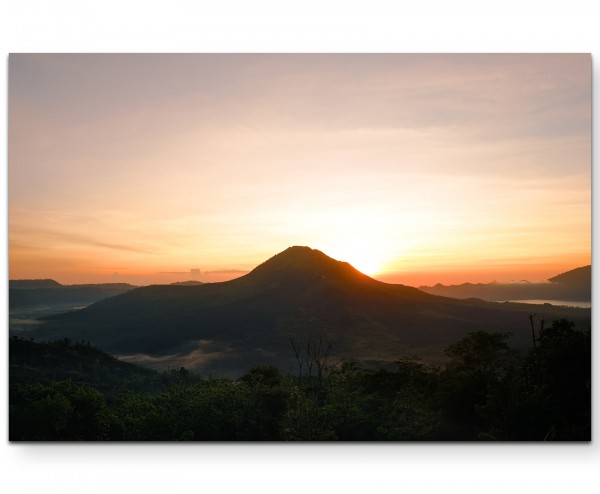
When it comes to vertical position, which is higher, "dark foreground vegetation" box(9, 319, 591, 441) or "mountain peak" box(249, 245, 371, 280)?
"mountain peak" box(249, 245, 371, 280)

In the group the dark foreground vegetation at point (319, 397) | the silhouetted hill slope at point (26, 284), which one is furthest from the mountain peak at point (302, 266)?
the silhouetted hill slope at point (26, 284)

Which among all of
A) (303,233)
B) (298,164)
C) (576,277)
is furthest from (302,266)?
(576,277)

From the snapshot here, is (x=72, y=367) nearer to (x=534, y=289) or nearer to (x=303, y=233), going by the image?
(x=303, y=233)

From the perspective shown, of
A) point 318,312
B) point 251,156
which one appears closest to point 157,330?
point 318,312

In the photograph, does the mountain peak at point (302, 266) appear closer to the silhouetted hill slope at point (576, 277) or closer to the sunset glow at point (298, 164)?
the sunset glow at point (298, 164)

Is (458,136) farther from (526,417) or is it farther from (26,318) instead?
(26,318)

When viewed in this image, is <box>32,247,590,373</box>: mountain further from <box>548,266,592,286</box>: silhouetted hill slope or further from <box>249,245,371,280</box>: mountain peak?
<box>548,266,592,286</box>: silhouetted hill slope

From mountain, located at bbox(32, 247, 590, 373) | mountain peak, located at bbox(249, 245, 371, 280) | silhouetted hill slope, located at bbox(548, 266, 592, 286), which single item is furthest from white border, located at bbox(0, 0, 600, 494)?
mountain peak, located at bbox(249, 245, 371, 280)
